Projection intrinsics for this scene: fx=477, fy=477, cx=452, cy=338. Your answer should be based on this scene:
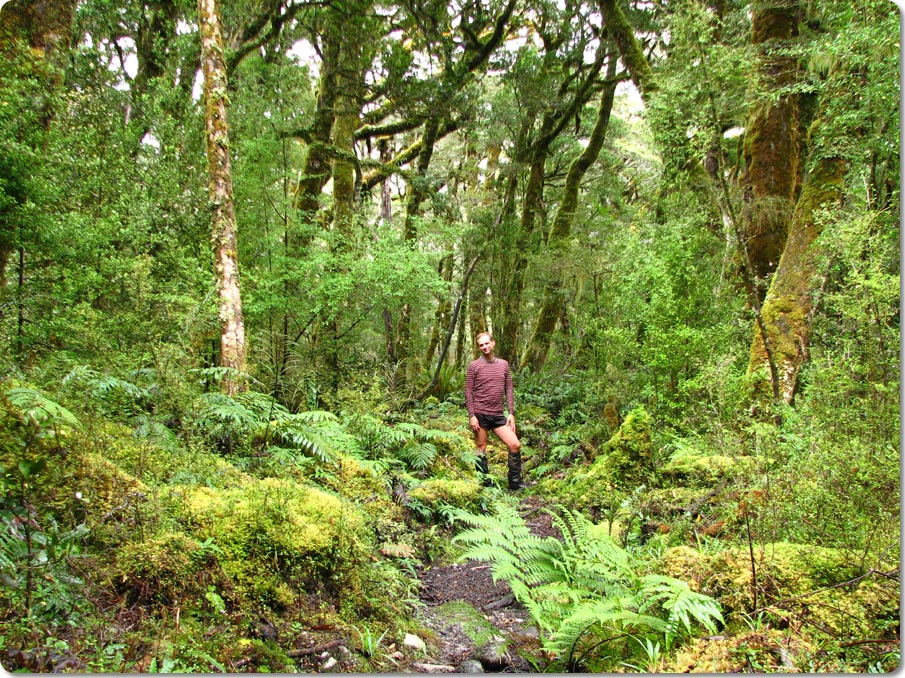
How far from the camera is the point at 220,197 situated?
6656 millimetres

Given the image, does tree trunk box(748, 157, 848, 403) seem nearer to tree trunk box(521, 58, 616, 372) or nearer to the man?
the man

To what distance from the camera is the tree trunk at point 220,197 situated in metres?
6.50

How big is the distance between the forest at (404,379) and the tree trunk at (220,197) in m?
0.05

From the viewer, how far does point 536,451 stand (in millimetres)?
9672

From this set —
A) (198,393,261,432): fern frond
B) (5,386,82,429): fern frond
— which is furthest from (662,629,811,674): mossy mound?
(198,393,261,432): fern frond

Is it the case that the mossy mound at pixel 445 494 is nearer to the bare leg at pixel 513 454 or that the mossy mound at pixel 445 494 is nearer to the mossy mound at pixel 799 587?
the bare leg at pixel 513 454

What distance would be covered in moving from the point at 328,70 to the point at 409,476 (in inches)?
413

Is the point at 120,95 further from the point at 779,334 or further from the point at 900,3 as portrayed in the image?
the point at 779,334

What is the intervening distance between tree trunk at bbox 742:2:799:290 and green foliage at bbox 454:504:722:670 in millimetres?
6273

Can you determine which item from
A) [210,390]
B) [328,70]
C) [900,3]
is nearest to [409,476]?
[210,390]

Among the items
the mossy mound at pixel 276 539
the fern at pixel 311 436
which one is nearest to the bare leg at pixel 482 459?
the fern at pixel 311 436

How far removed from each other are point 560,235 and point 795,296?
9.87m

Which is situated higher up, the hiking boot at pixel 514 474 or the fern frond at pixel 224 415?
the fern frond at pixel 224 415

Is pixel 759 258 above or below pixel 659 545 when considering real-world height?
above
